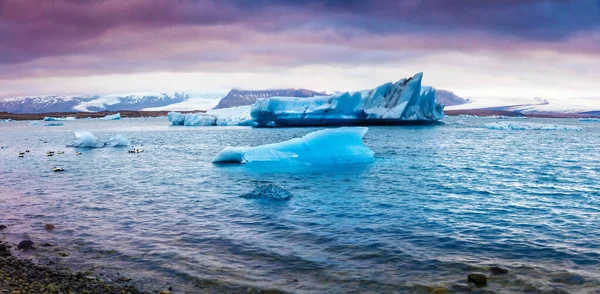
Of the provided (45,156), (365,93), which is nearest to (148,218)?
(45,156)

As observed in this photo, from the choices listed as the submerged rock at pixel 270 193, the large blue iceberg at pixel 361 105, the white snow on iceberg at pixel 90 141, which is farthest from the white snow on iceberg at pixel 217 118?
the submerged rock at pixel 270 193

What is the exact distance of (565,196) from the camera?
54.3ft

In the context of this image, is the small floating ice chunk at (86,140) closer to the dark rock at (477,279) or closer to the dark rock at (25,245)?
the dark rock at (25,245)

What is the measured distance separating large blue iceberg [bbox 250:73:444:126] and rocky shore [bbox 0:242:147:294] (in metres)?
51.9

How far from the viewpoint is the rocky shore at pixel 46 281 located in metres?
7.19

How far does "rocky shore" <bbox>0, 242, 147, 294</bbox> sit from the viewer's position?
7191 mm

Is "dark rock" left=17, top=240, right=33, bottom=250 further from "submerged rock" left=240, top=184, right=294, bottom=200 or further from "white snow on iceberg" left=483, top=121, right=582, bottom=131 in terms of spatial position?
"white snow on iceberg" left=483, top=121, right=582, bottom=131

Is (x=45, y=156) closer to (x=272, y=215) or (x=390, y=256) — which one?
(x=272, y=215)

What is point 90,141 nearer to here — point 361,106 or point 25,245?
point 25,245

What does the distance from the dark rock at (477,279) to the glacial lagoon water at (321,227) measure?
6.4 inches

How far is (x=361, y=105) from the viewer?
61844 millimetres

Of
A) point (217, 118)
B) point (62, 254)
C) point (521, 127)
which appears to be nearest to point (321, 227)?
point (62, 254)

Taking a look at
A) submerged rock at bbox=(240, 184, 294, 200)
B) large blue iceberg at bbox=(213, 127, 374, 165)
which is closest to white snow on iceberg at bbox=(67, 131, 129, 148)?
large blue iceberg at bbox=(213, 127, 374, 165)

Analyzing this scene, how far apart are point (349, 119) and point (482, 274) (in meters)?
55.5
